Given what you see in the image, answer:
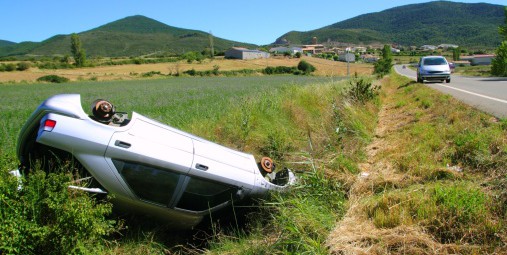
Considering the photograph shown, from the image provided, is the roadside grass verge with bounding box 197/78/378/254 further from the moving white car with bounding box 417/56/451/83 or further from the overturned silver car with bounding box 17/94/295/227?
the moving white car with bounding box 417/56/451/83

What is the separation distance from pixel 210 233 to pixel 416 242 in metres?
2.69

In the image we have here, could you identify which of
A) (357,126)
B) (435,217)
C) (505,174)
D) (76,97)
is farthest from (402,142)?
(76,97)

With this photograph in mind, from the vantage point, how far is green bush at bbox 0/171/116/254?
10.3 ft

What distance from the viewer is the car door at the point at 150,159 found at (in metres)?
3.61

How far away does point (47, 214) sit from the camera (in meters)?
3.33

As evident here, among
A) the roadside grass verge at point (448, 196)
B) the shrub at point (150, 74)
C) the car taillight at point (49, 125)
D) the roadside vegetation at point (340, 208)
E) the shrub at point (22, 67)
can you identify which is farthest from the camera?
the shrub at point (22, 67)

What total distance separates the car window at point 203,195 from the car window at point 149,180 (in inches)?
7.5

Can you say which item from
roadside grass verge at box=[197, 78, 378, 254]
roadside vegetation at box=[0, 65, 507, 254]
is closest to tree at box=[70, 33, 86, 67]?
roadside grass verge at box=[197, 78, 378, 254]

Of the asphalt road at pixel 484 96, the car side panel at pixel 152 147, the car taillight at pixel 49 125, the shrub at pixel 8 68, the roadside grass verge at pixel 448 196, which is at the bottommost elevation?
the asphalt road at pixel 484 96

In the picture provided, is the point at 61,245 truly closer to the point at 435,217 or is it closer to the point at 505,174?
the point at 435,217

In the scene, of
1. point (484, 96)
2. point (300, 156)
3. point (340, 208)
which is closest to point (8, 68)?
point (484, 96)

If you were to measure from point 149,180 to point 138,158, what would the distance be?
0.29 meters

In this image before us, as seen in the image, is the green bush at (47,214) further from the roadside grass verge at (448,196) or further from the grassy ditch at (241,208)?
the roadside grass verge at (448,196)

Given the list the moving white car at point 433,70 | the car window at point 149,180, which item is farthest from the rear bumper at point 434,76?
the car window at point 149,180
